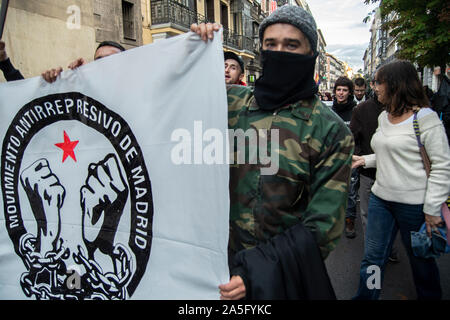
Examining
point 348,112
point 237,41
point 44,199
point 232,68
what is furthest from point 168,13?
point 44,199

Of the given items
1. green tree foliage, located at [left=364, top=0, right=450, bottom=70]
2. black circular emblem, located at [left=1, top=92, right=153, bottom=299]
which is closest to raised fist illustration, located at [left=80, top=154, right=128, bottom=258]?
black circular emblem, located at [left=1, top=92, right=153, bottom=299]

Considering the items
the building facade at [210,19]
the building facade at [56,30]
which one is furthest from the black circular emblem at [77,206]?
the building facade at [210,19]

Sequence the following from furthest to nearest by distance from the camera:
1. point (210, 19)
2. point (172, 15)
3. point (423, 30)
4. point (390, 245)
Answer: point (210, 19), point (172, 15), point (423, 30), point (390, 245)

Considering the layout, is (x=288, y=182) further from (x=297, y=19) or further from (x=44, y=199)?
(x=44, y=199)

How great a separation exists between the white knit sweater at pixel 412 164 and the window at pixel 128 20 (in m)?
13.5

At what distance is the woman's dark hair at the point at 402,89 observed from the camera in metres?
2.26

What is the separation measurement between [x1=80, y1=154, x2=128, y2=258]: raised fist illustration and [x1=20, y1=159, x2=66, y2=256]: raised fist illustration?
18 cm

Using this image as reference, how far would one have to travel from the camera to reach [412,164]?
7.30 feet

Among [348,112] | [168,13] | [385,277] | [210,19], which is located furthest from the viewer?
[210,19]

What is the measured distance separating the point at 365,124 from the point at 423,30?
572cm
